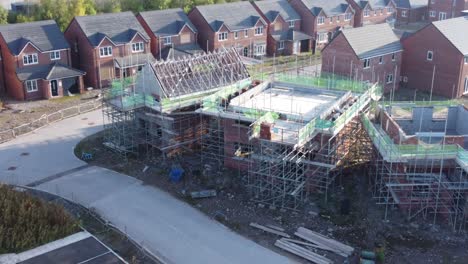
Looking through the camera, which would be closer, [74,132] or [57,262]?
[57,262]

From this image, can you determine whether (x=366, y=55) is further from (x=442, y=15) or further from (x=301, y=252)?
(x=442, y=15)

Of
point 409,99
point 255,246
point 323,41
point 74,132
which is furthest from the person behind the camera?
point 323,41

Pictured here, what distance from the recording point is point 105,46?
42.8 meters

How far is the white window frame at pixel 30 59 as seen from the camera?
3981cm

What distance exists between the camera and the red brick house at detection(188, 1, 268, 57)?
49750 millimetres

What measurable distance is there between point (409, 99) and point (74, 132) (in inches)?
957

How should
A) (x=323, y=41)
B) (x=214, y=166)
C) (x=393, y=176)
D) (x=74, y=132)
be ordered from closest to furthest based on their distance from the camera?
(x=393, y=176), (x=214, y=166), (x=74, y=132), (x=323, y=41)

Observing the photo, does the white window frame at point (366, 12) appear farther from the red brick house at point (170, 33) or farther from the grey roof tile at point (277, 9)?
the red brick house at point (170, 33)

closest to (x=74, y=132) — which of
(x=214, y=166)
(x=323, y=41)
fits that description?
(x=214, y=166)

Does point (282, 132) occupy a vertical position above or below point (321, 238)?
above

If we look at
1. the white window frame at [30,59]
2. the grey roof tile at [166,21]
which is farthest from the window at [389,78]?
the white window frame at [30,59]

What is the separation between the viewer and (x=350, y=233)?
74.9ft

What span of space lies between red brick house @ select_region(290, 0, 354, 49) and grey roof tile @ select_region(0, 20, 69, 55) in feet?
83.5

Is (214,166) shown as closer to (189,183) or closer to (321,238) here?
(189,183)
